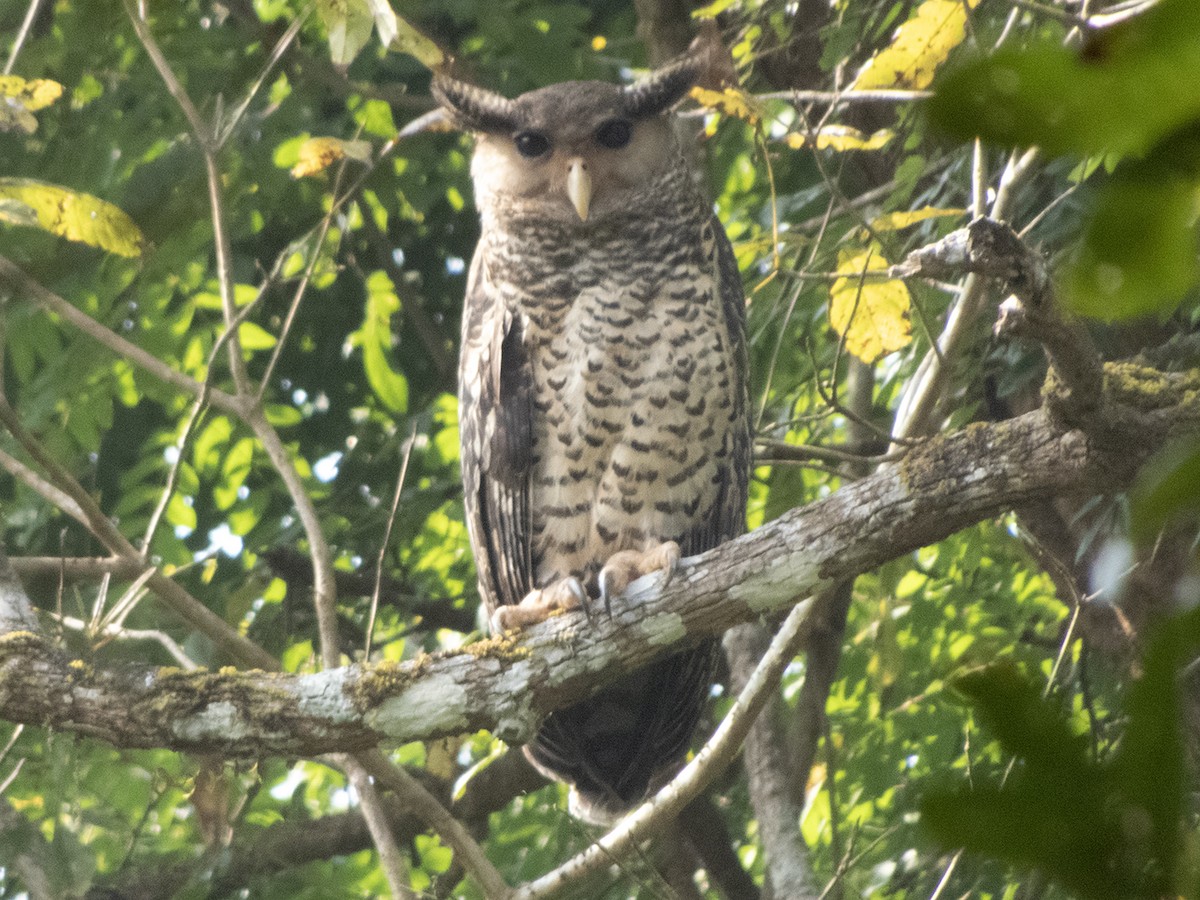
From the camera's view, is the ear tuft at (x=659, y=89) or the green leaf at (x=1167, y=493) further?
the ear tuft at (x=659, y=89)

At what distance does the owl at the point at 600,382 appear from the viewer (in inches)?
137

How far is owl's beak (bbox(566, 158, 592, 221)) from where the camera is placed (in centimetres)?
354

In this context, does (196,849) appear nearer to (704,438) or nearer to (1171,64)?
(704,438)

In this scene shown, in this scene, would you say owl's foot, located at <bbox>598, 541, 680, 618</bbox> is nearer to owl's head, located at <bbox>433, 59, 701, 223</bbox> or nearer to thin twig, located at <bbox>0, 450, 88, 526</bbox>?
owl's head, located at <bbox>433, 59, 701, 223</bbox>

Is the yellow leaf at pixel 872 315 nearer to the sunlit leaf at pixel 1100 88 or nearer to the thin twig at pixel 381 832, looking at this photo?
the thin twig at pixel 381 832

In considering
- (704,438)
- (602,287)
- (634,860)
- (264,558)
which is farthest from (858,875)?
(264,558)

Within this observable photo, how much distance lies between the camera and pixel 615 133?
3725mm

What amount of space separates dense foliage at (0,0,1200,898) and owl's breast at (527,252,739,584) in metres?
A: 0.20

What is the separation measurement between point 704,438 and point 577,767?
2.98 feet

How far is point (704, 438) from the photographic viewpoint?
353 centimetres

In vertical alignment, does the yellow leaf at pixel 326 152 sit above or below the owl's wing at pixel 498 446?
above

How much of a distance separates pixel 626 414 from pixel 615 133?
81 cm

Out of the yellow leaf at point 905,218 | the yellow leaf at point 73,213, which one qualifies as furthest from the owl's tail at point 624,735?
the yellow leaf at point 73,213

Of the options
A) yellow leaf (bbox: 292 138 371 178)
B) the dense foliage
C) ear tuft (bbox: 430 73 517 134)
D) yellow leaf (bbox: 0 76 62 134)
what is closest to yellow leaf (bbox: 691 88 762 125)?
the dense foliage
